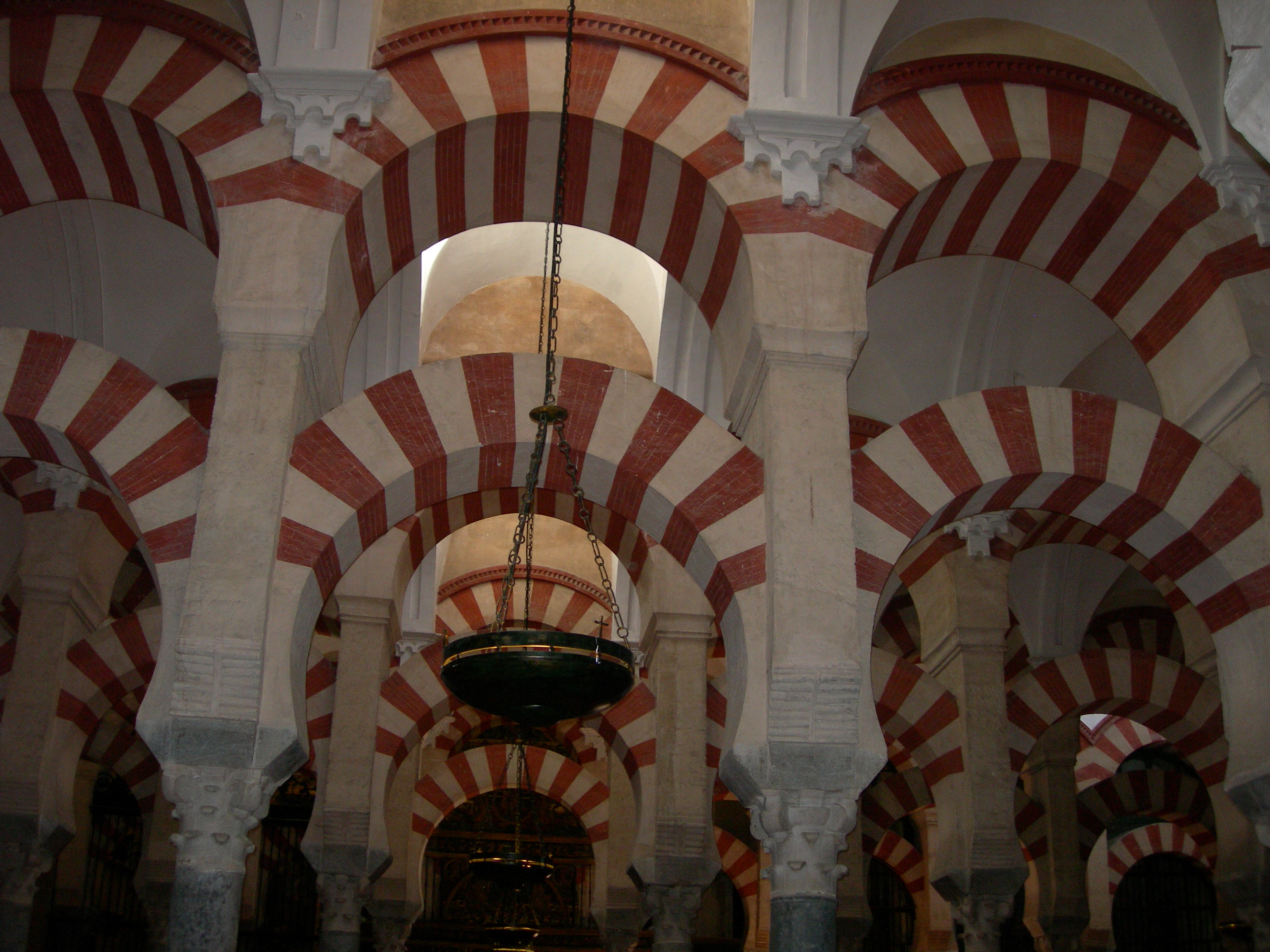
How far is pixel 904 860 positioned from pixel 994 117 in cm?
955

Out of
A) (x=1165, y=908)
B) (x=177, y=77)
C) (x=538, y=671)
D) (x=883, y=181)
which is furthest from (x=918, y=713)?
(x=1165, y=908)

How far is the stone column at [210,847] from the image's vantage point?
4.61 meters

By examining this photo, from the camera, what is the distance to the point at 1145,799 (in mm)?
11188

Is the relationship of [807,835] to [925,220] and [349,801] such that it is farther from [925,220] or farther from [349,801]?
[349,801]

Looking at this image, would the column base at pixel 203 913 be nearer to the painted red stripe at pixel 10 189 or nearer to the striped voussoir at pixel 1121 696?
the painted red stripe at pixel 10 189

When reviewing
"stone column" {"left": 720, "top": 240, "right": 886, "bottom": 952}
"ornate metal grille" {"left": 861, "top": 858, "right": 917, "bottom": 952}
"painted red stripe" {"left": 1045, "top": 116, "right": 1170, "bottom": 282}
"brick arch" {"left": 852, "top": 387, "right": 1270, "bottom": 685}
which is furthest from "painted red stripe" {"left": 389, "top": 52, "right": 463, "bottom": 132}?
"ornate metal grille" {"left": 861, "top": 858, "right": 917, "bottom": 952}

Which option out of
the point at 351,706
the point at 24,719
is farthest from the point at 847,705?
the point at 24,719

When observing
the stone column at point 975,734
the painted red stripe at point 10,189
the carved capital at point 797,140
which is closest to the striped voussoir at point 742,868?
the stone column at point 975,734

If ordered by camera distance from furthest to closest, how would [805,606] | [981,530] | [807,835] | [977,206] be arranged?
1. [981,530]
2. [977,206]
3. [805,606]
4. [807,835]

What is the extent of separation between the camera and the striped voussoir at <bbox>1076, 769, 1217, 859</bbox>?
11.0 metres

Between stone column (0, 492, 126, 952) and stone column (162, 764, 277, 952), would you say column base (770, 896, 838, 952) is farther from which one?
stone column (0, 492, 126, 952)

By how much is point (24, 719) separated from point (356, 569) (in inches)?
83.9

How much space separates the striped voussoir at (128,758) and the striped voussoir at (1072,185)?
267 inches

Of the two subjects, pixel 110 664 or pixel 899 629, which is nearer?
pixel 110 664
